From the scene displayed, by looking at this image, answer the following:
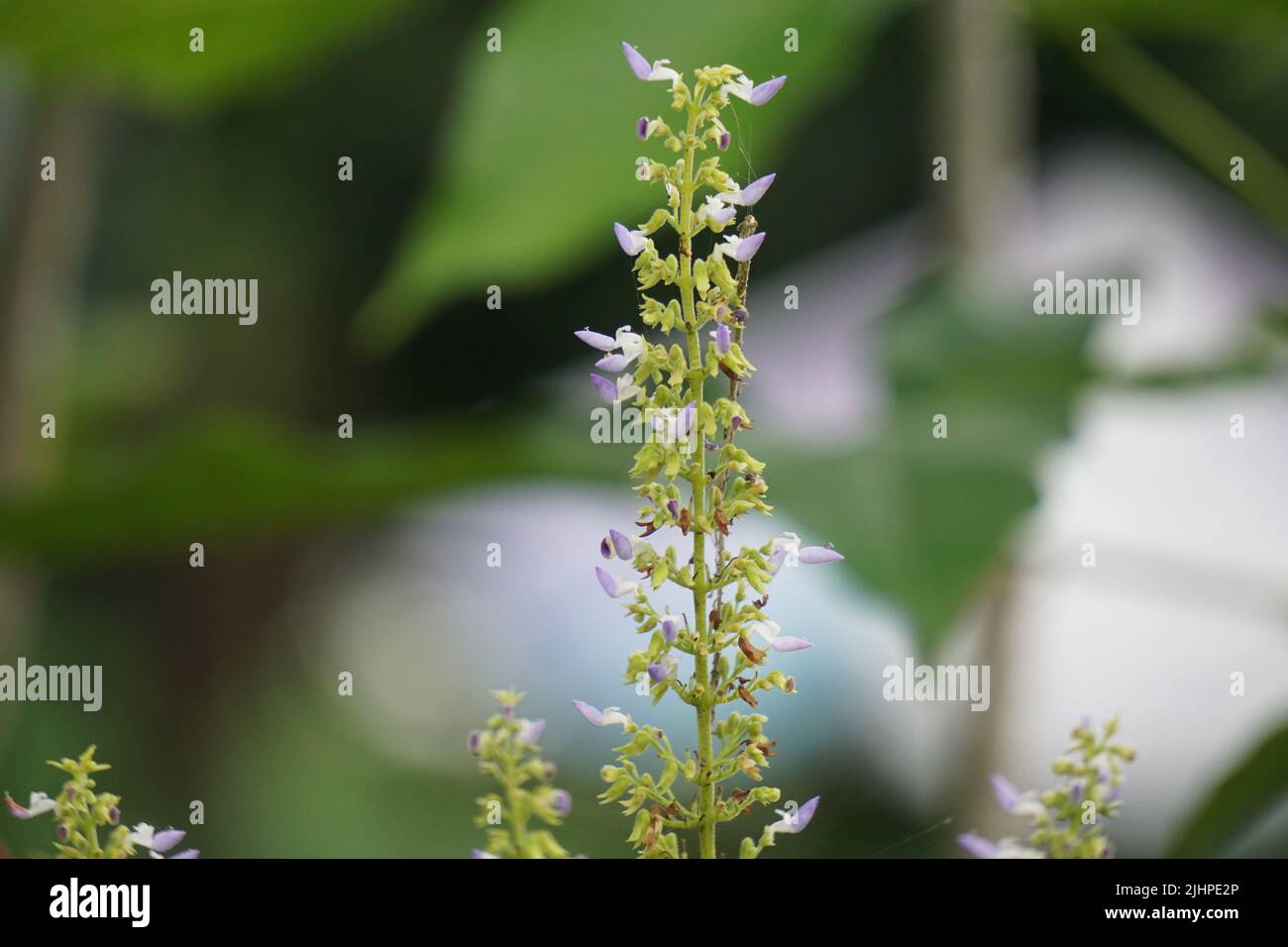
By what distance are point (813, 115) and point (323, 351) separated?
1.50 ft

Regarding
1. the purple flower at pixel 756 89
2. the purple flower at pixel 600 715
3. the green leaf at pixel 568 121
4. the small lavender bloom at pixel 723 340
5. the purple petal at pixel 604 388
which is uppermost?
the green leaf at pixel 568 121

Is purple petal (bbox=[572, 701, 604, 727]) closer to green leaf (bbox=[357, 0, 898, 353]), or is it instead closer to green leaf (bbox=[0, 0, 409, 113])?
green leaf (bbox=[357, 0, 898, 353])

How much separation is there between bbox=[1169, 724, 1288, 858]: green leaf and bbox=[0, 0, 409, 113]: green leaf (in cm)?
40

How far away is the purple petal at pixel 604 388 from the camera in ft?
0.50

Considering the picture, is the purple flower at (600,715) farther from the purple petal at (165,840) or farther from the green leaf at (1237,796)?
the green leaf at (1237,796)

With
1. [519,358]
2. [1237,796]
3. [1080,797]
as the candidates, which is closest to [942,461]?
[1237,796]

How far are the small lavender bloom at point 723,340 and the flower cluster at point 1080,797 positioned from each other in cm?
6

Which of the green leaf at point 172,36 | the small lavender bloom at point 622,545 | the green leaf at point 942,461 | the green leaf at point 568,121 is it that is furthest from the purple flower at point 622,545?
the green leaf at point 172,36

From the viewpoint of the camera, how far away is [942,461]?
0.42 meters

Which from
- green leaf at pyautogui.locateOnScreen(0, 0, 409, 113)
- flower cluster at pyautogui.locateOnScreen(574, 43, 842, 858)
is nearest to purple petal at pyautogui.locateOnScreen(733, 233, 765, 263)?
flower cluster at pyautogui.locateOnScreen(574, 43, 842, 858)

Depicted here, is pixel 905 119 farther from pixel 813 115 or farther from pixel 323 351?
pixel 323 351

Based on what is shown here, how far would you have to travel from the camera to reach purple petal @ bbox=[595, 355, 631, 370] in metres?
0.15

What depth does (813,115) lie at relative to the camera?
3.14 feet
